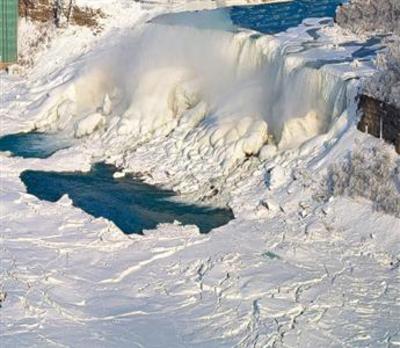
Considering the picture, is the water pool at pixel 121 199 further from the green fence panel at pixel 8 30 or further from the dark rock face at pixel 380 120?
the green fence panel at pixel 8 30

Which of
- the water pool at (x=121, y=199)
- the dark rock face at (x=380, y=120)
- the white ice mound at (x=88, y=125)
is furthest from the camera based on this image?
the white ice mound at (x=88, y=125)

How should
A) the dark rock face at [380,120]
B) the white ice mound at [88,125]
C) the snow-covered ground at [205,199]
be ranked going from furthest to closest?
the white ice mound at [88,125]
the dark rock face at [380,120]
the snow-covered ground at [205,199]

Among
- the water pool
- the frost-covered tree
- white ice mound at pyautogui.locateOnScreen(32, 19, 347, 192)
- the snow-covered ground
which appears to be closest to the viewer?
the snow-covered ground

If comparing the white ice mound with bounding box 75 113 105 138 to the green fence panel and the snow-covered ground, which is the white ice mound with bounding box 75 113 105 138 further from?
the green fence panel

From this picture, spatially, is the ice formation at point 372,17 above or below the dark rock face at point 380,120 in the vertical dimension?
above

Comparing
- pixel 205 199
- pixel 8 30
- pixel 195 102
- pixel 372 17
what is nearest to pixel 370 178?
pixel 205 199

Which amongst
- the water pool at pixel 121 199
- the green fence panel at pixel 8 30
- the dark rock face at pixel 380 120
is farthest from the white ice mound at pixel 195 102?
the green fence panel at pixel 8 30

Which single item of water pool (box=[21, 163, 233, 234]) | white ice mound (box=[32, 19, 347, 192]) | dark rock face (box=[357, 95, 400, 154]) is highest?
dark rock face (box=[357, 95, 400, 154])

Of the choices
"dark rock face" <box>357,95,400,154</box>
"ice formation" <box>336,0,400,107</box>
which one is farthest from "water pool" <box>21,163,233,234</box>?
"ice formation" <box>336,0,400,107</box>
